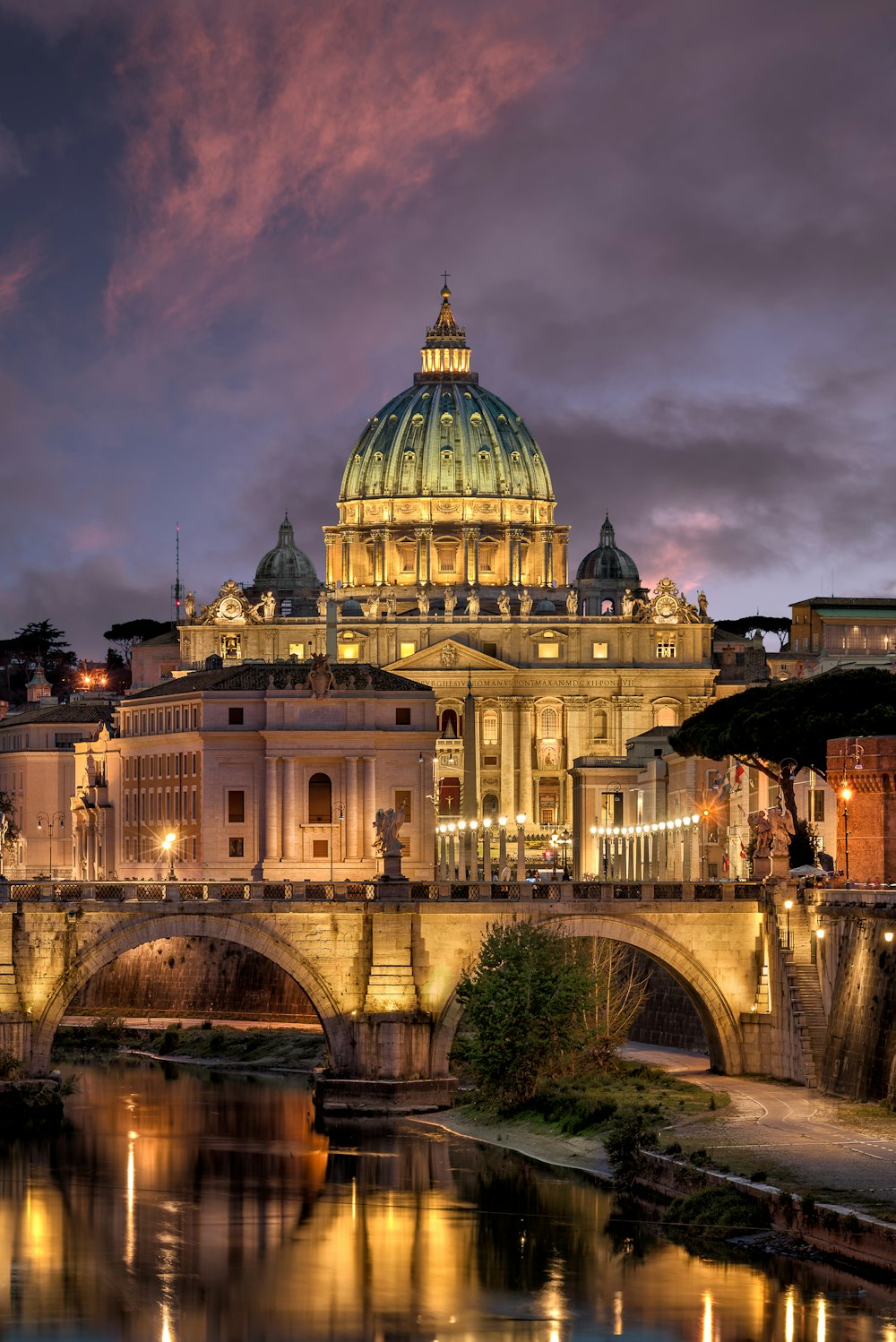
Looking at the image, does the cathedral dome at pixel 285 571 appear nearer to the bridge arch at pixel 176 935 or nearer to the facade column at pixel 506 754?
the facade column at pixel 506 754

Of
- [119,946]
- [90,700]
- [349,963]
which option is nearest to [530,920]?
[349,963]

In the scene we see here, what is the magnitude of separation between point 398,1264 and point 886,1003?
35.7ft

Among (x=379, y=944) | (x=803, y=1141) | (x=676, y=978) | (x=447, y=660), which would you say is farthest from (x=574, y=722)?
(x=803, y=1141)

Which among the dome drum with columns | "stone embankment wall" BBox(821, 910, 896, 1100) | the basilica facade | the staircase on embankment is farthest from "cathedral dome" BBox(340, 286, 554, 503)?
"stone embankment wall" BBox(821, 910, 896, 1100)

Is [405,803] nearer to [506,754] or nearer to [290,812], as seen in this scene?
[290,812]

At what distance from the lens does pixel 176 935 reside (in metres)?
63.5

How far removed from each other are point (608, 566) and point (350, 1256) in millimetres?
139766

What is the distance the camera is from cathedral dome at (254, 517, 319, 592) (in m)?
188

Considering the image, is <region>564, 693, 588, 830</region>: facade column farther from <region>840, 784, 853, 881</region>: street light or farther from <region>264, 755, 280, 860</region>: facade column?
<region>840, 784, 853, 881</region>: street light

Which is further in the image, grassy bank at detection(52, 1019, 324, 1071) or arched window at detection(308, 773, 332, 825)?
arched window at detection(308, 773, 332, 825)

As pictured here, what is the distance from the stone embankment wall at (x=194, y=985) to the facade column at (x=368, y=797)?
15373mm

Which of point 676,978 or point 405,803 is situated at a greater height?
point 405,803

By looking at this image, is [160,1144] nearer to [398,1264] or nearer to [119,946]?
[119,946]

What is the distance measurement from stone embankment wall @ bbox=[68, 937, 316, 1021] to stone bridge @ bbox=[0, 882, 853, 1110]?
67.5 ft
